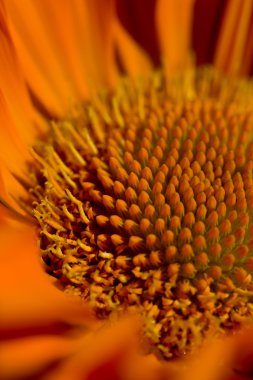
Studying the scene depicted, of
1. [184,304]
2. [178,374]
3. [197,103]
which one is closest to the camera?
[178,374]

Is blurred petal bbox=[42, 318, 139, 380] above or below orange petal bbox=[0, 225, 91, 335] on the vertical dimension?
below

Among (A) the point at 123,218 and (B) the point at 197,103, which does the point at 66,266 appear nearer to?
(A) the point at 123,218

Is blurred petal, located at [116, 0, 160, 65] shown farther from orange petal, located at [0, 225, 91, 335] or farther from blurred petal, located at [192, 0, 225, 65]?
orange petal, located at [0, 225, 91, 335]

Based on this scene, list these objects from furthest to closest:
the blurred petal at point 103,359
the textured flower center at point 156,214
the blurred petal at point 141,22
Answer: the blurred petal at point 141,22, the textured flower center at point 156,214, the blurred petal at point 103,359

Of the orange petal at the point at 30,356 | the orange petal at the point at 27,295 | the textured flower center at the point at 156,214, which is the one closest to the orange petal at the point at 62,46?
the textured flower center at the point at 156,214

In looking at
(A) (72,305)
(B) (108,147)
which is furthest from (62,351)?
(B) (108,147)

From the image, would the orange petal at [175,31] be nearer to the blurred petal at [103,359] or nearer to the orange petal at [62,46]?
the orange petal at [62,46]

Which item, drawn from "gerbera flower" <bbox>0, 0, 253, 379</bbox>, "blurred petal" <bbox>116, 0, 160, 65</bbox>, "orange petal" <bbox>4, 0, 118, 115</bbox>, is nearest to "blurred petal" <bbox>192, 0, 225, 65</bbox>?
"gerbera flower" <bbox>0, 0, 253, 379</bbox>

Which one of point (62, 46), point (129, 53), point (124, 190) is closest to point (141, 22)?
point (129, 53)
